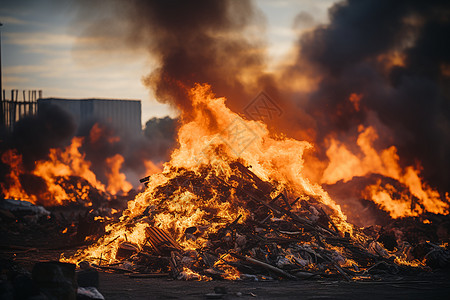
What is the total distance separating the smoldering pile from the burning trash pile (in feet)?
0.10

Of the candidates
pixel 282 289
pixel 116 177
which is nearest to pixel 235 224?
pixel 282 289

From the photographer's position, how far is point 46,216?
2523 cm

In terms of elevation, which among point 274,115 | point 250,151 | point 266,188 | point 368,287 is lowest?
point 368,287

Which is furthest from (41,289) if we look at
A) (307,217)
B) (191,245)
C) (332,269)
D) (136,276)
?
(307,217)

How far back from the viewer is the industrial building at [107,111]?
45.8 meters

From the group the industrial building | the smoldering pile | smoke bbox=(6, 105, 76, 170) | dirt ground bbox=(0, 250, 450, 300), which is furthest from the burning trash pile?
the industrial building

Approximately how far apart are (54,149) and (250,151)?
87.6 ft

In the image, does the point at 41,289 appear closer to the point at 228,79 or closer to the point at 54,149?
the point at 228,79

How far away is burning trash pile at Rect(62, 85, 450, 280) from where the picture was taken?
12.1 meters

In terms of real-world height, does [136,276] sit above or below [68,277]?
below

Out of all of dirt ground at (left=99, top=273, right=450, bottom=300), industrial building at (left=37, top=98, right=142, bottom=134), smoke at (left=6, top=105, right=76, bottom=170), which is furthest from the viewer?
industrial building at (left=37, top=98, right=142, bottom=134)

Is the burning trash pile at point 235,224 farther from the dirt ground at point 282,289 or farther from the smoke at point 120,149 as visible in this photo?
the smoke at point 120,149

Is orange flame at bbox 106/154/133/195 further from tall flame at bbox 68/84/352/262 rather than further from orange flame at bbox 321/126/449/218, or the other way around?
tall flame at bbox 68/84/352/262

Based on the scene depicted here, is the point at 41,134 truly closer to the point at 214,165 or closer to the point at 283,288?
the point at 214,165
